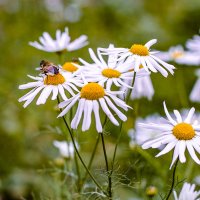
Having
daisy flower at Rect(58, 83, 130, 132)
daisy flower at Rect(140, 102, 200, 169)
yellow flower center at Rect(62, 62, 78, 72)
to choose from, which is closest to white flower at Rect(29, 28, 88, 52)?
yellow flower center at Rect(62, 62, 78, 72)

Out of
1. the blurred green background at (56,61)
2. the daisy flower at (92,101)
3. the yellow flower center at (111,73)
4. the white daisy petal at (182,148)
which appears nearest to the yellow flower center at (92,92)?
the daisy flower at (92,101)

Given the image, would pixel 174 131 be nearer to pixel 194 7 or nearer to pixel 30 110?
Answer: pixel 30 110

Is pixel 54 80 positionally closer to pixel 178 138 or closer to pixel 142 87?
pixel 178 138

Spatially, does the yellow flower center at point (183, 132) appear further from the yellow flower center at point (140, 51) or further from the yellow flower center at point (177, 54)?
the yellow flower center at point (177, 54)

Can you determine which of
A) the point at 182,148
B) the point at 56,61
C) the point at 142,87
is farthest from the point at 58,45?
the point at 56,61

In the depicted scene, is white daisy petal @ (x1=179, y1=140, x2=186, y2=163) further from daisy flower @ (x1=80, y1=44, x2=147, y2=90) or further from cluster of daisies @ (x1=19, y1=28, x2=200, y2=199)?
daisy flower @ (x1=80, y1=44, x2=147, y2=90)
